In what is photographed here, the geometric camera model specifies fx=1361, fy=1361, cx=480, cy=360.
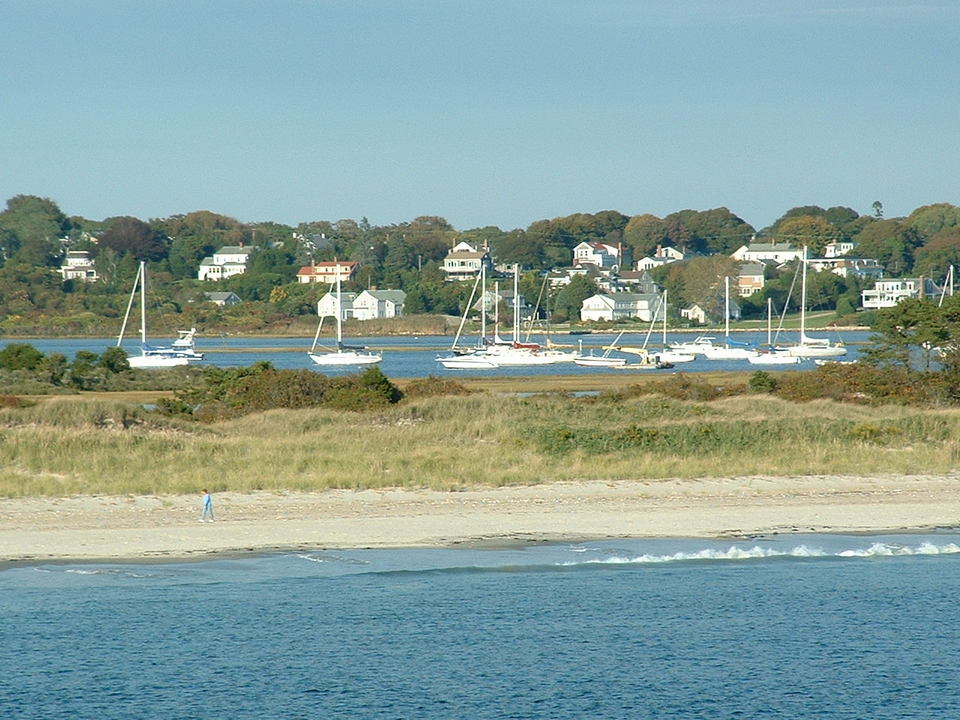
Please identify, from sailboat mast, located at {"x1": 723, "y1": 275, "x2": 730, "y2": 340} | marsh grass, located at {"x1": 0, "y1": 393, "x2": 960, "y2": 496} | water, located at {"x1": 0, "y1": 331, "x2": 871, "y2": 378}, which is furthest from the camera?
sailboat mast, located at {"x1": 723, "y1": 275, "x2": 730, "y2": 340}

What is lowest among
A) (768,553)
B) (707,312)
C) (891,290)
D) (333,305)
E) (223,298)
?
(768,553)

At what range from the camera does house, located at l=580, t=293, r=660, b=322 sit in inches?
6998

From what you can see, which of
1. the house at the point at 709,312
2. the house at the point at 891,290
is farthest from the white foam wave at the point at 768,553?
the house at the point at 891,290

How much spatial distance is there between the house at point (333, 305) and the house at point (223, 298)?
12925 mm

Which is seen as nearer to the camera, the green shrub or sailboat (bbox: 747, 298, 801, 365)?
the green shrub

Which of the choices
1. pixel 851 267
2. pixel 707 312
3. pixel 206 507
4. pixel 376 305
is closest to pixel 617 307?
pixel 707 312

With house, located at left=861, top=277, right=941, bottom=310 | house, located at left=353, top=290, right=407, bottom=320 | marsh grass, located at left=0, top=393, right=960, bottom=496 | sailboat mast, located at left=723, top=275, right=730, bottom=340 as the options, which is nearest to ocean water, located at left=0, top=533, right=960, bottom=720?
marsh grass, located at left=0, top=393, right=960, bottom=496

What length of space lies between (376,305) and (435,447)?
473ft

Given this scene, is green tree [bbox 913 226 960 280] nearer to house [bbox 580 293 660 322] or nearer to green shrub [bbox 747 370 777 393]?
house [bbox 580 293 660 322]

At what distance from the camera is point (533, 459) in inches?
1200

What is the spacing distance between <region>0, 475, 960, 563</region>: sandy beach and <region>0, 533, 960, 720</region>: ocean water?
852mm

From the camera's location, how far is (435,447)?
105ft

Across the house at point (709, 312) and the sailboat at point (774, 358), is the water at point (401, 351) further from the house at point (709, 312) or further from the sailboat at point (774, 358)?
the house at point (709, 312)

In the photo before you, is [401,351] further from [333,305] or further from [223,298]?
[223,298]
